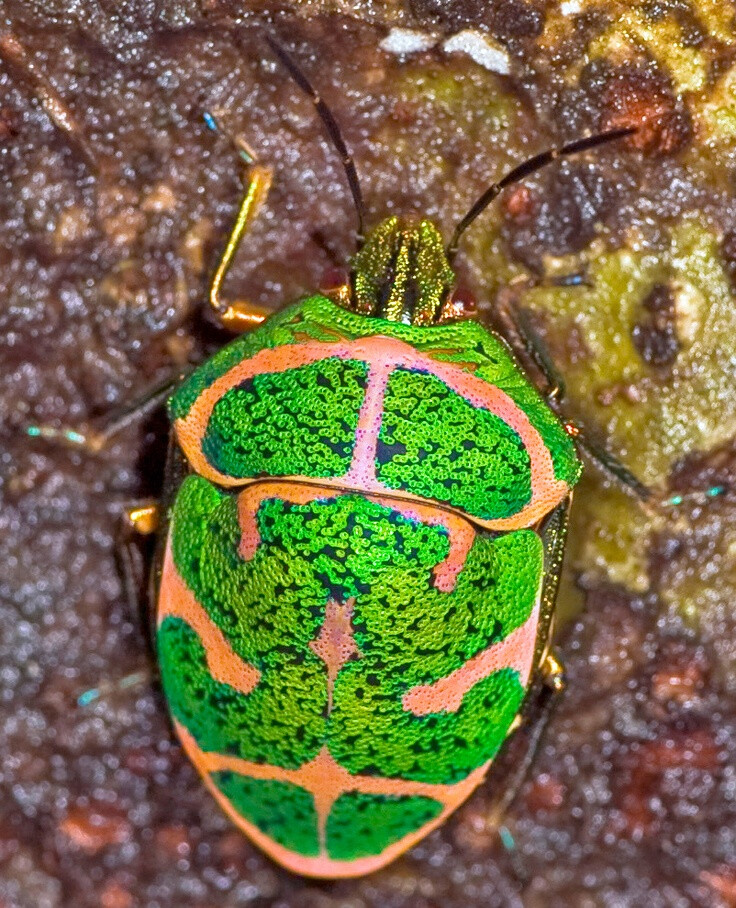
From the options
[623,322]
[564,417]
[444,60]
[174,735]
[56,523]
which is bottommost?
[174,735]

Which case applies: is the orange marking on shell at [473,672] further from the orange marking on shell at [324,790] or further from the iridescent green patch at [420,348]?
the iridescent green patch at [420,348]

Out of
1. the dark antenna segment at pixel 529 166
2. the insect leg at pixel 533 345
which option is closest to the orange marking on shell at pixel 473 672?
the insect leg at pixel 533 345

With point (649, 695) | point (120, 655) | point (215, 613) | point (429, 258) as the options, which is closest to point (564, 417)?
point (429, 258)

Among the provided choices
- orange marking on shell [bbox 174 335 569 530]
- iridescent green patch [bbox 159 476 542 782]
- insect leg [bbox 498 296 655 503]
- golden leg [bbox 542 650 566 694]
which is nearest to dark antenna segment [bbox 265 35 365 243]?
orange marking on shell [bbox 174 335 569 530]

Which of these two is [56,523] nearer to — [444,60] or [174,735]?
[174,735]

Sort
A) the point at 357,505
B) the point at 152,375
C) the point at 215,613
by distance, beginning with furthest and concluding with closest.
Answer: the point at 152,375, the point at 215,613, the point at 357,505
